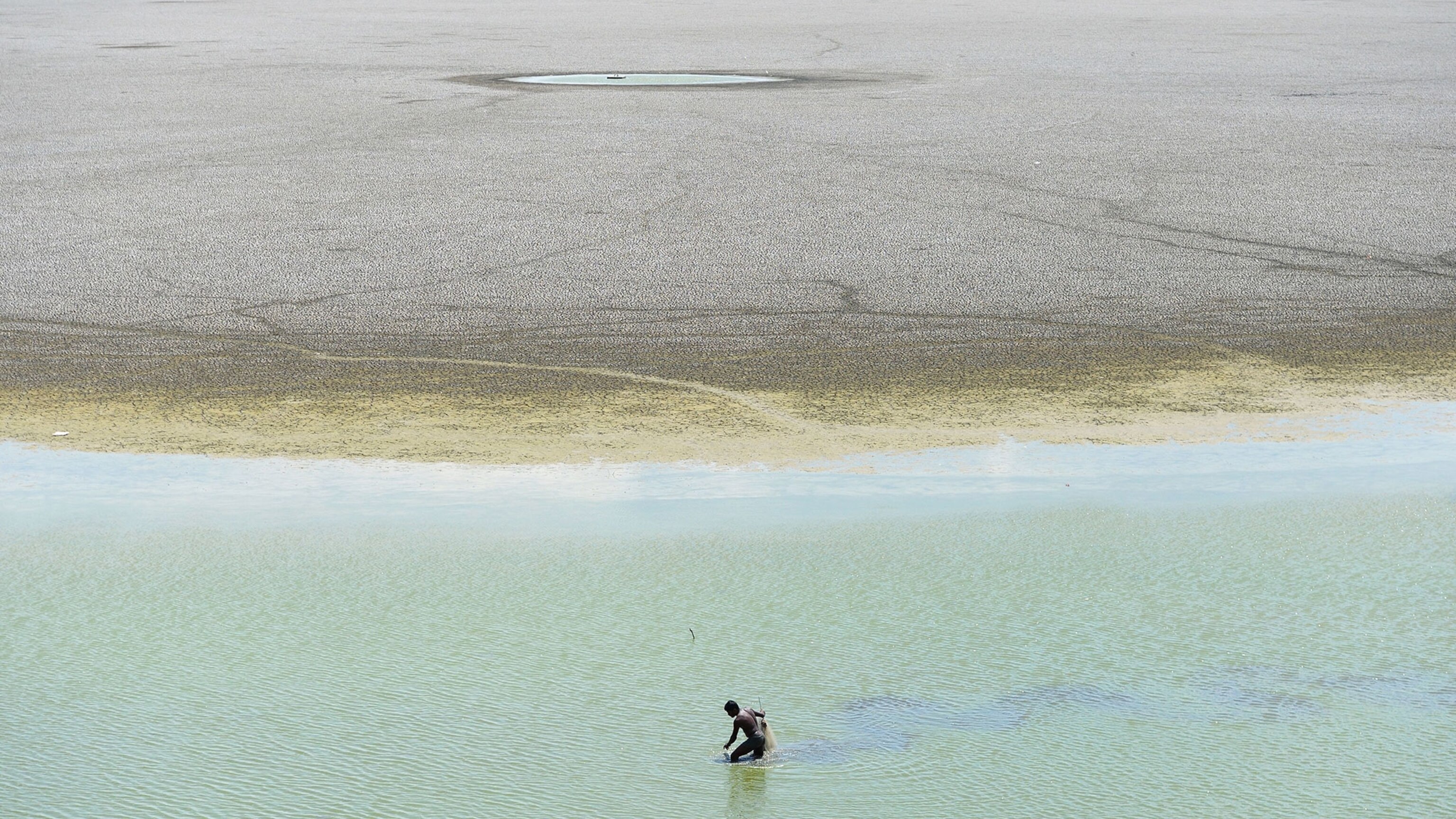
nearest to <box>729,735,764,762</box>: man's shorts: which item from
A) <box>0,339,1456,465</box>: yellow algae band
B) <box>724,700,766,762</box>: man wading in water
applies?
<box>724,700,766,762</box>: man wading in water

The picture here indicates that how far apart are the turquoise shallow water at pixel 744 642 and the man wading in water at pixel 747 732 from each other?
0.05 meters

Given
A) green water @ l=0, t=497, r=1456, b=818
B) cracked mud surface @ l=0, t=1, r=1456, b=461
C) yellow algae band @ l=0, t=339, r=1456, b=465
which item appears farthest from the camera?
cracked mud surface @ l=0, t=1, r=1456, b=461

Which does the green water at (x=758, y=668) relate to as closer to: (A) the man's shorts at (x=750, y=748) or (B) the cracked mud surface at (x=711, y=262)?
(A) the man's shorts at (x=750, y=748)

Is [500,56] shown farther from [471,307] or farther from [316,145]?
[471,307]

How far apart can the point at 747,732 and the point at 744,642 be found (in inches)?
46.9

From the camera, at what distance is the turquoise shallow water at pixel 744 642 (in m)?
5.60

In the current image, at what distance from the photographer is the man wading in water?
219 inches

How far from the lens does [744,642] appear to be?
6.75 metres

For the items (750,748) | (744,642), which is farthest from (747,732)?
(744,642)

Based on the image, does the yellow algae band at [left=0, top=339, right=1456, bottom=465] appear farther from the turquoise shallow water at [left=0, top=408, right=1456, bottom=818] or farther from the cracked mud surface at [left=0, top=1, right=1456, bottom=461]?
the turquoise shallow water at [left=0, top=408, right=1456, bottom=818]

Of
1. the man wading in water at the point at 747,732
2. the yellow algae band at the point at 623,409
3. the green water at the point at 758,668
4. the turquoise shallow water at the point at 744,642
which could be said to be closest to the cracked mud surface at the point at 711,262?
the yellow algae band at the point at 623,409

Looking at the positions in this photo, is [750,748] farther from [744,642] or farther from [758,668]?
[744,642]

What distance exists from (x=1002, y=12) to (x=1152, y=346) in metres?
30.6

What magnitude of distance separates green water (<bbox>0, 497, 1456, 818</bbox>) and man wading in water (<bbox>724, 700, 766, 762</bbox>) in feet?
0.24
